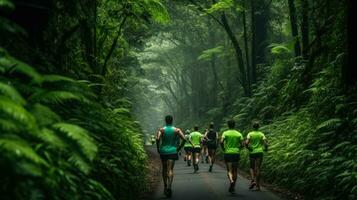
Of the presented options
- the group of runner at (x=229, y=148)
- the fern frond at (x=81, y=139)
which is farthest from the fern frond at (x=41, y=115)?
the group of runner at (x=229, y=148)

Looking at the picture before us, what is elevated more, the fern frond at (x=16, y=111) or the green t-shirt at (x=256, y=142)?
the fern frond at (x=16, y=111)

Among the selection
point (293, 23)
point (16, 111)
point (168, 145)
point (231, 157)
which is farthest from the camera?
point (293, 23)

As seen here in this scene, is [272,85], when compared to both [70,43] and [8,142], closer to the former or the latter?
[70,43]

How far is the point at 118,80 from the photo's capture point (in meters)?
21.1

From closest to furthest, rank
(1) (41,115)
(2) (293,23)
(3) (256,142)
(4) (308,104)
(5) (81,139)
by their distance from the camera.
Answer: (5) (81,139) < (1) (41,115) < (3) (256,142) < (4) (308,104) < (2) (293,23)

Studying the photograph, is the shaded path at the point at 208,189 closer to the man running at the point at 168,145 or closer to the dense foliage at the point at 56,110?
the man running at the point at 168,145

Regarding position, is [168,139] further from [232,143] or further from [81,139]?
[81,139]

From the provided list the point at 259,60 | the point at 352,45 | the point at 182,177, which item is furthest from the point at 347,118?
the point at 259,60

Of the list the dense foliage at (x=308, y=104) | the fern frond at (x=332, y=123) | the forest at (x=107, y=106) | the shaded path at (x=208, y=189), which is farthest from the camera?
the fern frond at (x=332, y=123)

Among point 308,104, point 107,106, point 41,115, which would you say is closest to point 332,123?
point 308,104

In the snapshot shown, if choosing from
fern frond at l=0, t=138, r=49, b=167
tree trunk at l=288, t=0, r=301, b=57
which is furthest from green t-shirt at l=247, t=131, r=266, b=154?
fern frond at l=0, t=138, r=49, b=167

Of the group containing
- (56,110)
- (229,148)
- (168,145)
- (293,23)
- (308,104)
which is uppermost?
(293,23)

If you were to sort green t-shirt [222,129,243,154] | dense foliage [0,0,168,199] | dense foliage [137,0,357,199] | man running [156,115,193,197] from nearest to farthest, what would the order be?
dense foliage [0,0,168,199], dense foliage [137,0,357,199], man running [156,115,193,197], green t-shirt [222,129,243,154]

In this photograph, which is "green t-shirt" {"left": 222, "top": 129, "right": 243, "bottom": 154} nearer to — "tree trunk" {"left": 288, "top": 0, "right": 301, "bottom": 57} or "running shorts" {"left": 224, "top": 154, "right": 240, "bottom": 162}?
"running shorts" {"left": 224, "top": 154, "right": 240, "bottom": 162}
